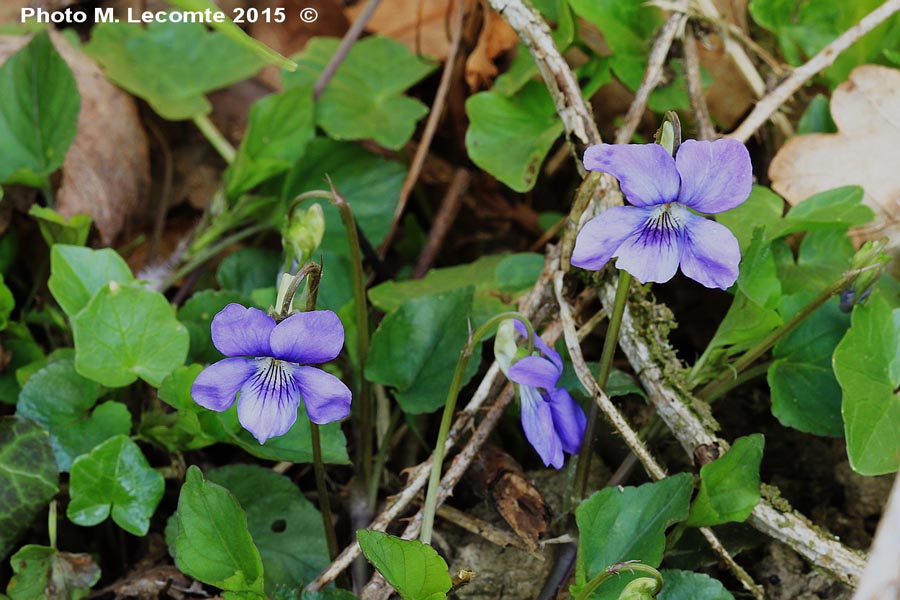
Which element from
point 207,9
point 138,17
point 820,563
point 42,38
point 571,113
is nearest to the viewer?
point 207,9

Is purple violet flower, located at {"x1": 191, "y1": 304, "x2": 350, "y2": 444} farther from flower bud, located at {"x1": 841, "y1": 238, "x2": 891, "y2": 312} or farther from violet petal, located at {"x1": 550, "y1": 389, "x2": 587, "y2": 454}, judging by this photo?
flower bud, located at {"x1": 841, "y1": 238, "x2": 891, "y2": 312}

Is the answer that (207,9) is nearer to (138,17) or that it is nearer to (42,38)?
(42,38)

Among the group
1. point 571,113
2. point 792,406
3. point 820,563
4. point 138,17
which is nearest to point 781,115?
point 571,113

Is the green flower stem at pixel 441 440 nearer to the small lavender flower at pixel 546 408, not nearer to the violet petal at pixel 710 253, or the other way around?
the small lavender flower at pixel 546 408

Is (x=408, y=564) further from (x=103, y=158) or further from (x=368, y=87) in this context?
(x=103, y=158)

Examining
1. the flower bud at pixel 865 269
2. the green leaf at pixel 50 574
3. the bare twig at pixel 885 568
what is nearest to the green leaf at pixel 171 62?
the green leaf at pixel 50 574

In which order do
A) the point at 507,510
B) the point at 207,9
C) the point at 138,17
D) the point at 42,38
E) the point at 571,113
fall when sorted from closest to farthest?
the point at 207,9
the point at 507,510
the point at 571,113
the point at 42,38
the point at 138,17
